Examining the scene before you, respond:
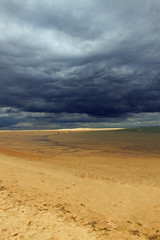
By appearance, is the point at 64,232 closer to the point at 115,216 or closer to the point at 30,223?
the point at 30,223

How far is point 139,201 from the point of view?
10273 millimetres

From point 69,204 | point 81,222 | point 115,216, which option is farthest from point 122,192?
point 81,222

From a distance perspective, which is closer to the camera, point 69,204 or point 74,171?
point 69,204

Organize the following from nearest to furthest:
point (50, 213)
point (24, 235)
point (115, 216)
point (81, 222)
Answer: point (24, 235), point (81, 222), point (50, 213), point (115, 216)

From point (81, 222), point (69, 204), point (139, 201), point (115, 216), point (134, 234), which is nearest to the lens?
point (134, 234)

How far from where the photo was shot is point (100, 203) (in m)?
9.59

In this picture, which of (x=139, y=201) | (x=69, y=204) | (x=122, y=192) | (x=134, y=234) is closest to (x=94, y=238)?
(x=134, y=234)

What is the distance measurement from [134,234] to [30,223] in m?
4.13

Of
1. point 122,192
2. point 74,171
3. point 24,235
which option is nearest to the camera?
point 24,235

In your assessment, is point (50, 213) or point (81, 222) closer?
point (81, 222)

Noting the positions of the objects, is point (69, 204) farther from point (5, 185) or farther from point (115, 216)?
point (5, 185)

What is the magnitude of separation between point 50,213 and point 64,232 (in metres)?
1.51

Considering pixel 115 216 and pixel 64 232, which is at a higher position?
pixel 64 232

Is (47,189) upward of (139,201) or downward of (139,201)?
upward
